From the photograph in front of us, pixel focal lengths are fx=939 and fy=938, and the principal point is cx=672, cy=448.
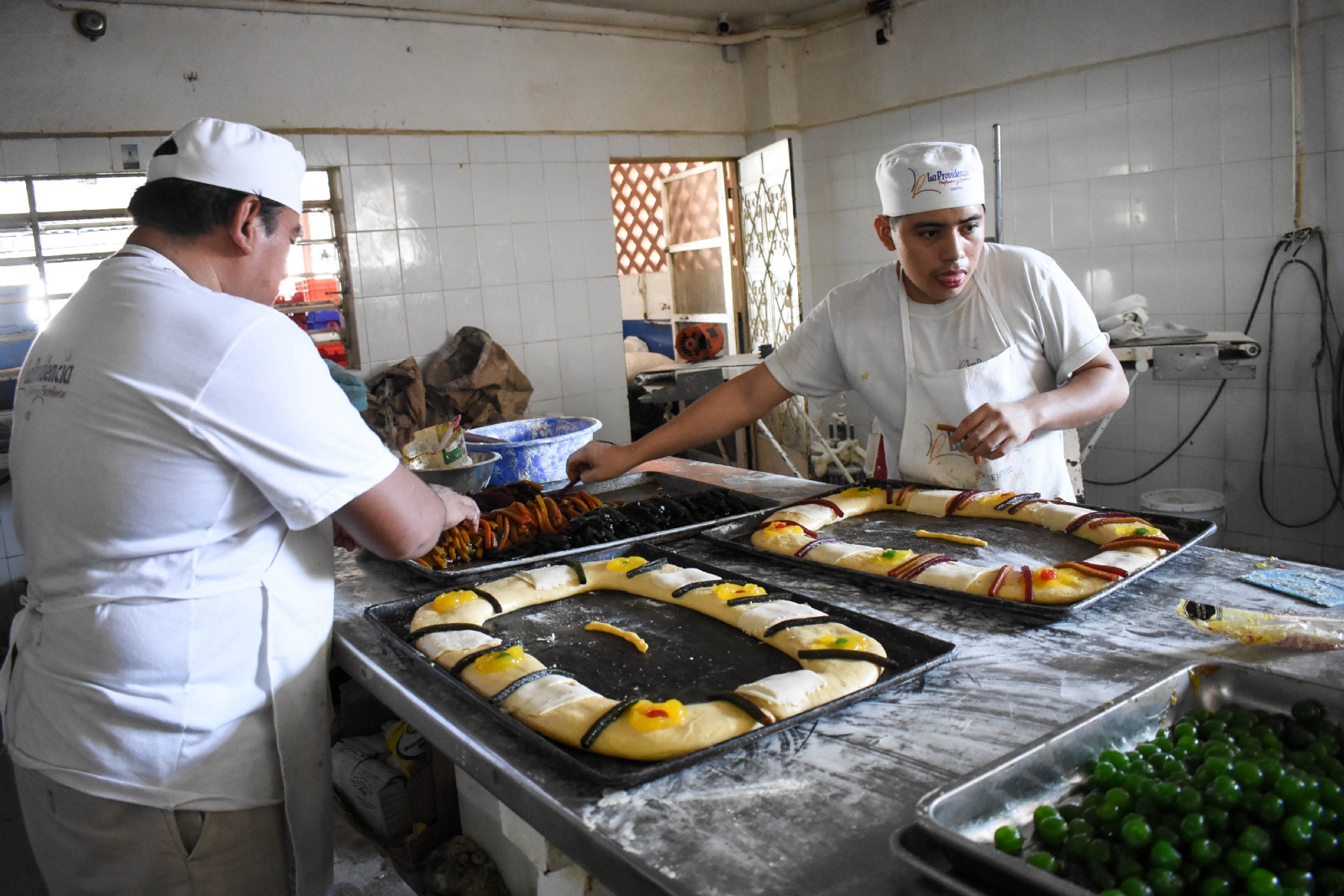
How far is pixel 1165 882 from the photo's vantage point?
0.81 metres

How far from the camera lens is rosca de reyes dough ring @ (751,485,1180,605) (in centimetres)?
150

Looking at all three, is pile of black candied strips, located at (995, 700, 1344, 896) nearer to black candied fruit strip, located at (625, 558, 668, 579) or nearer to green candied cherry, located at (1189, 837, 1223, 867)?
green candied cherry, located at (1189, 837, 1223, 867)

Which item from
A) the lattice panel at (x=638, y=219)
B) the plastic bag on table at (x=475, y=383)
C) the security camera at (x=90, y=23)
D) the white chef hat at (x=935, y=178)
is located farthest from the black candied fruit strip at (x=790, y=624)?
the lattice panel at (x=638, y=219)

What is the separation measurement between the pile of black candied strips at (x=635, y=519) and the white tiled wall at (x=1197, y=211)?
343 centimetres

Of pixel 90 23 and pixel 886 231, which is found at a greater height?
pixel 90 23

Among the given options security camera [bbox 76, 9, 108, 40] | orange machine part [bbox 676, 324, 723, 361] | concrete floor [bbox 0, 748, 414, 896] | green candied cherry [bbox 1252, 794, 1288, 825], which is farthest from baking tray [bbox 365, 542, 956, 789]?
orange machine part [bbox 676, 324, 723, 361]

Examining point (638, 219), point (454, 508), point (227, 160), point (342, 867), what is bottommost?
point (342, 867)

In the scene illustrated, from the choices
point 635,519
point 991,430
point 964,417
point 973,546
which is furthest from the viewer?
point 964,417

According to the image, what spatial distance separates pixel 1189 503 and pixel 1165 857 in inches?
146

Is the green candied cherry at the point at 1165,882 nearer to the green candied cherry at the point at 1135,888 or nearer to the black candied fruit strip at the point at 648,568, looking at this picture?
the green candied cherry at the point at 1135,888

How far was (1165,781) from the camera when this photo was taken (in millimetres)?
907

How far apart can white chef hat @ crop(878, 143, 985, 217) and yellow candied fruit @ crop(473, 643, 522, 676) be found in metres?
1.55

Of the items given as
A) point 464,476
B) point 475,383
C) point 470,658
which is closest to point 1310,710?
point 470,658

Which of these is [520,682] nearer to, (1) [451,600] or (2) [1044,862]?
(1) [451,600]
